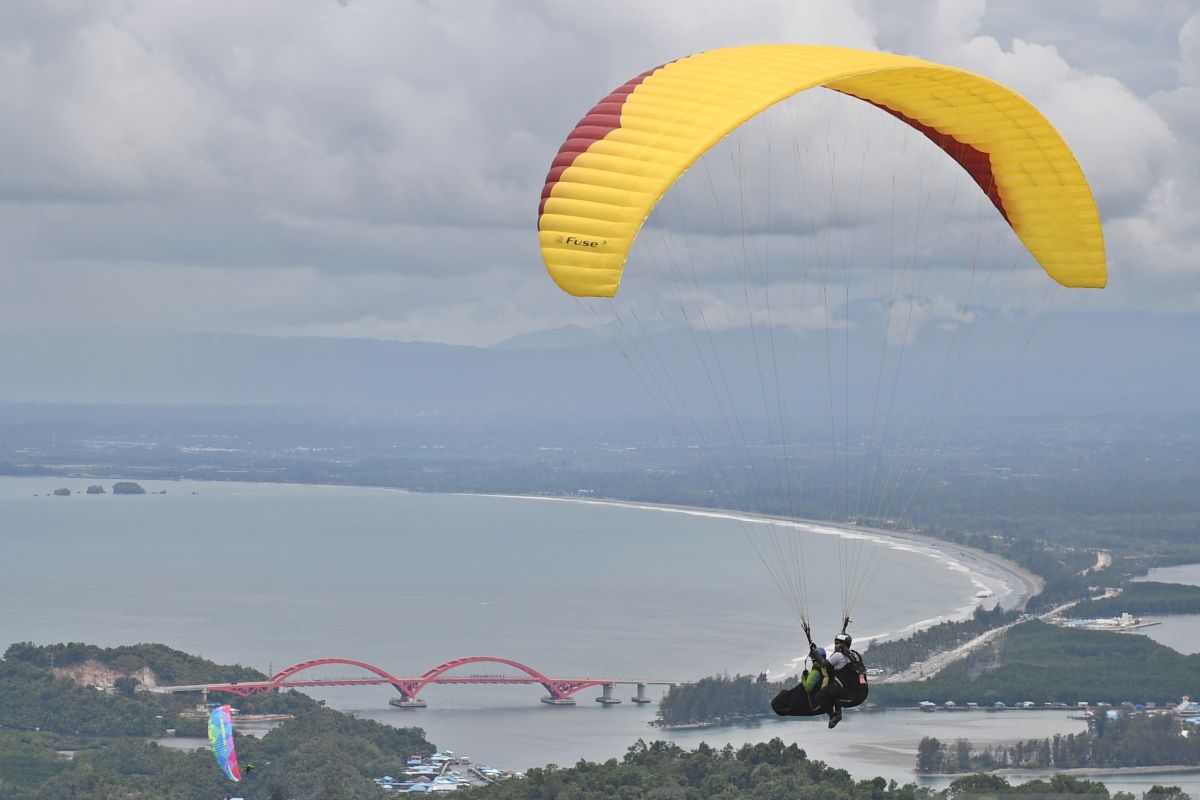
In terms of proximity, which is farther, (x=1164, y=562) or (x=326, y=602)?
(x=1164, y=562)

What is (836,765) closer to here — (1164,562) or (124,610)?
(124,610)

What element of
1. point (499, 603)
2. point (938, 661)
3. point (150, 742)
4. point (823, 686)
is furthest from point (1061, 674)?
point (823, 686)

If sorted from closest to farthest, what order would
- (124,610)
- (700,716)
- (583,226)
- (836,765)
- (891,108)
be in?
(583,226), (891,108), (836,765), (700,716), (124,610)

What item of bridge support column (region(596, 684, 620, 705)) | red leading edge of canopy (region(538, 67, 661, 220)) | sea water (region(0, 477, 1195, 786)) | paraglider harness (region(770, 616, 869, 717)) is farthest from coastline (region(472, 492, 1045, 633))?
red leading edge of canopy (region(538, 67, 661, 220))

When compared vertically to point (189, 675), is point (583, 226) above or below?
above

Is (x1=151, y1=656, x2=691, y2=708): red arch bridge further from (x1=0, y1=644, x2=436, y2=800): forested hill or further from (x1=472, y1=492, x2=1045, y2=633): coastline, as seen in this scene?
(x1=472, y1=492, x2=1045, y2=633): coastline

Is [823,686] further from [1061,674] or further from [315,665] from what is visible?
[1061,674]

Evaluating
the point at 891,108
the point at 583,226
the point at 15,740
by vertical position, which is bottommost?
the point at 15,740

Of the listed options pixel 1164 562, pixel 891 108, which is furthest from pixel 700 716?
pixel 1164 562
